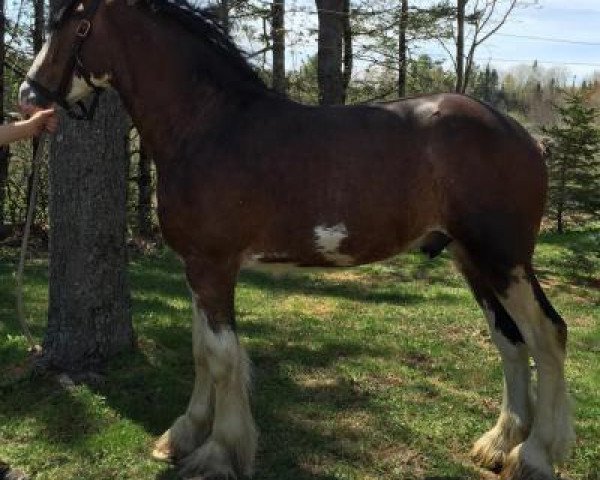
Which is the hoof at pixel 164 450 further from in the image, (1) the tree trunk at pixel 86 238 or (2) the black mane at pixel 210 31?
(2) the black mane at pixel 210 31

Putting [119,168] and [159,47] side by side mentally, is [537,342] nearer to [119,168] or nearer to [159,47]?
[159,47]

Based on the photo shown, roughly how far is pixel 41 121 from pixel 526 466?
2954mm

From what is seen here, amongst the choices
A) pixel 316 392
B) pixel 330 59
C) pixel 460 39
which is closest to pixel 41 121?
pixel 316 392

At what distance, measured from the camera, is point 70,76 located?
135 inches

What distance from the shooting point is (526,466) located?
11.0ft

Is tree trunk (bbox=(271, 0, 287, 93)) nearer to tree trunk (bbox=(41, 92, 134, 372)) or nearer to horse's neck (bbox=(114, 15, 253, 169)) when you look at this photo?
tree trunk (bbox=(41, 92, 134, 372))

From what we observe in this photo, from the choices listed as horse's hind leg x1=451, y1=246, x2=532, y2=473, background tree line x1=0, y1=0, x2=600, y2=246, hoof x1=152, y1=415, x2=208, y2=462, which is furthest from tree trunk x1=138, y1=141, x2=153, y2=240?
horse's hind leg x1=451, y1=246, x2=532, y2=473

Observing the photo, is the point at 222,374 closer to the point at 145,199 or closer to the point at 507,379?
the point at 507,379

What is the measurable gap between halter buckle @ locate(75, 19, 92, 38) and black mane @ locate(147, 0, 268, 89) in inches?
12.8

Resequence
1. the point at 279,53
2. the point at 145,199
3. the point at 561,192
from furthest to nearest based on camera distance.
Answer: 1. the point at 561,192
2. the point at 279,53
3. the point at 145,199

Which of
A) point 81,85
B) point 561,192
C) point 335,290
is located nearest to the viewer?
point 81,85

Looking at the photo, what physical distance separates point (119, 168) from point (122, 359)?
1.35 m

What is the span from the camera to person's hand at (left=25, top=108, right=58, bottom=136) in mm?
3320

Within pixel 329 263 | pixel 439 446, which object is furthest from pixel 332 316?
pixel 329 263
